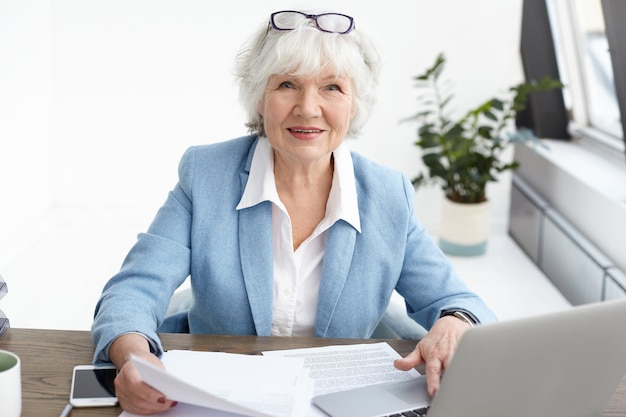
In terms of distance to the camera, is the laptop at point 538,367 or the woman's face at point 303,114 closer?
the laptop at point 538,367

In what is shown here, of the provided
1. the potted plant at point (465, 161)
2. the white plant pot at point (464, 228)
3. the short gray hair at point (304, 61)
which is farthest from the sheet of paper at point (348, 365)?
the white plant pot at point (464, 228)

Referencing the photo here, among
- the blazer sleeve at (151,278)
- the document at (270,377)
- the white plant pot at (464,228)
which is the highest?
the blazer sleeve at (151,278)

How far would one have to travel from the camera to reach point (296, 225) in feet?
6.16

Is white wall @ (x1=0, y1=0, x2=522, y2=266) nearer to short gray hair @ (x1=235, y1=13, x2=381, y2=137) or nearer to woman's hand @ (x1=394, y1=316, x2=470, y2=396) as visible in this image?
short gray hair @ (x1=235, y1=13, x2=381, y2=137)

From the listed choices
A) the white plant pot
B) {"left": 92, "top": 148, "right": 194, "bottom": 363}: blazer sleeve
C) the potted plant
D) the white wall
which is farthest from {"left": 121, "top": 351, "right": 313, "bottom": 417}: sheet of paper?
the white wall

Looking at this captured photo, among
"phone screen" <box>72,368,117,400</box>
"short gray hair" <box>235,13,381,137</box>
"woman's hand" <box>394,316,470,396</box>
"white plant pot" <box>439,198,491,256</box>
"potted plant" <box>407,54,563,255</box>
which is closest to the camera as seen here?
"phone screen" <box>72,368,117,400</box>

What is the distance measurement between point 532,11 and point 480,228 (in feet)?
4.29

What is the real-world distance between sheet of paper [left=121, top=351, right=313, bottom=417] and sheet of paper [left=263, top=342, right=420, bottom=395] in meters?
0.03

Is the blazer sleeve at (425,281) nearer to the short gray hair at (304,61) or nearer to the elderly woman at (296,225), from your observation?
the elderly woman at (296,225)

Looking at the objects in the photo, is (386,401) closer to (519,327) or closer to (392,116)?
(519,327)

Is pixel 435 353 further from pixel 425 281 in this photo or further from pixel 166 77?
pixel 166 77

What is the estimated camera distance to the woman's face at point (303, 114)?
178 cm

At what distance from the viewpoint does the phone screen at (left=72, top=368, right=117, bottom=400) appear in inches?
53.1

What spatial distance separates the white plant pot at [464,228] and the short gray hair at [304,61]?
2547 millimetres
